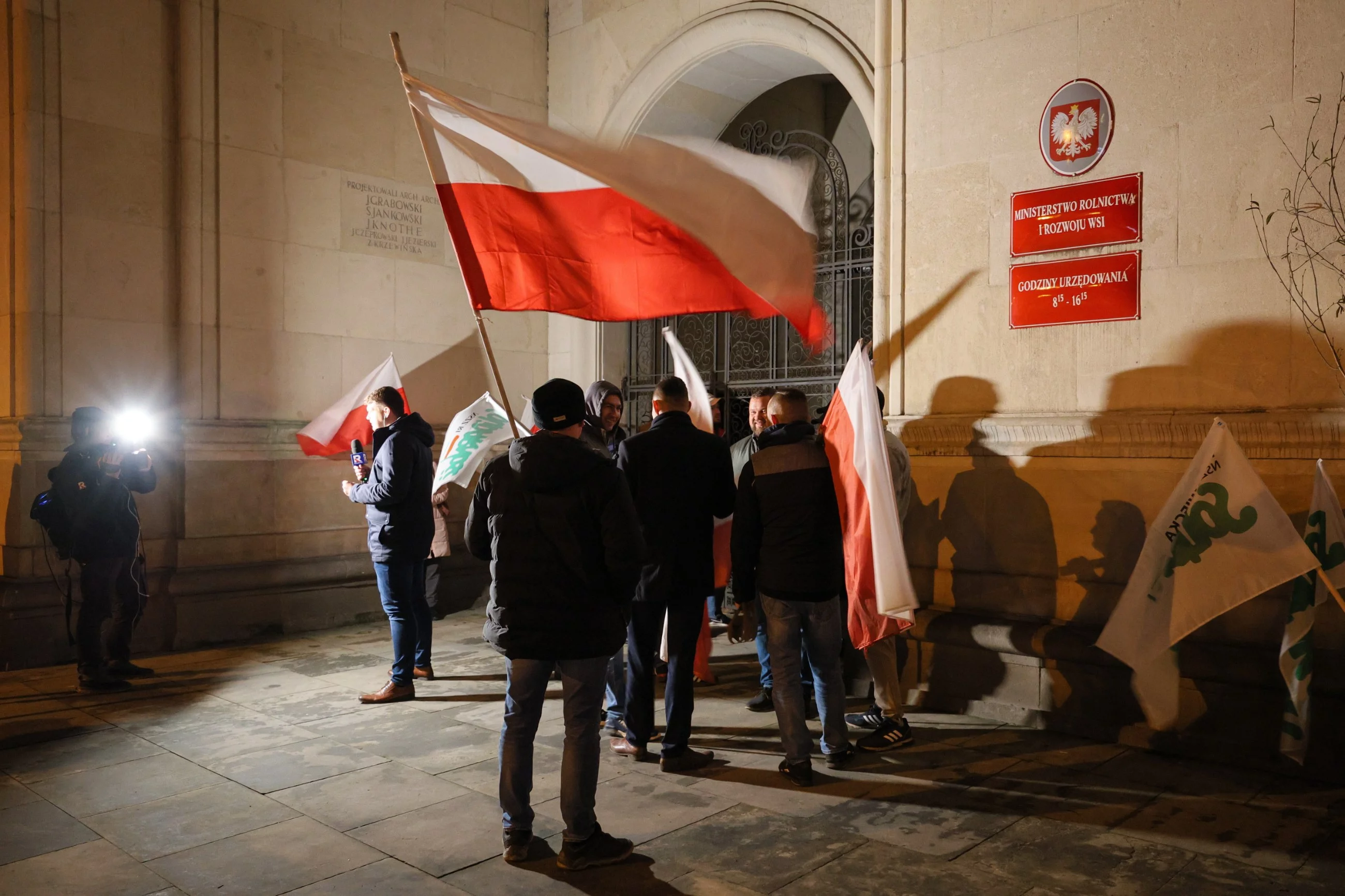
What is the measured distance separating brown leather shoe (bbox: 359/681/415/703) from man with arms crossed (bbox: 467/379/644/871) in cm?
263

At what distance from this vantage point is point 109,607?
274 inches

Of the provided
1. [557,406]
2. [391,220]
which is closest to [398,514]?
[557,406]

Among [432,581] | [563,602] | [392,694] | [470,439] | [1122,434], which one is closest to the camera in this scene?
[563,602]

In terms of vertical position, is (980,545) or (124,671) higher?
(980,545)

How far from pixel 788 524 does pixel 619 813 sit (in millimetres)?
1553

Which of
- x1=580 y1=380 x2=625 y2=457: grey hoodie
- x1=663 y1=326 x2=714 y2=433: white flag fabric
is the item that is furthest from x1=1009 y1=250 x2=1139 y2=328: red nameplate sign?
x1=580 y1=380 x2=625 y2=457: grey hoodie

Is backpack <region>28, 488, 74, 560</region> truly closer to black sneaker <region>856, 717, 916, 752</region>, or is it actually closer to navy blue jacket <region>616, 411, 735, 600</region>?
navy blue jacket <region>616, 411, 735, 600</region>

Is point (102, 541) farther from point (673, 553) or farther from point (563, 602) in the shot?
point (563, 602)

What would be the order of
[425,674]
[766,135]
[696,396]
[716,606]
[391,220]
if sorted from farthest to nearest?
[766,135] → [391,220] → [716,606] → [425,674] → [696,396]

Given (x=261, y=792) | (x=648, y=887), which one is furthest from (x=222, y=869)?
(x=648, y=887)

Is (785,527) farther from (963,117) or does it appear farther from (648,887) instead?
(963,117)

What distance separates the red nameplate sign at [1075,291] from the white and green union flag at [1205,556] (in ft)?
3.63

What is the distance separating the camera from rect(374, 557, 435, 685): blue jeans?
6547 mm

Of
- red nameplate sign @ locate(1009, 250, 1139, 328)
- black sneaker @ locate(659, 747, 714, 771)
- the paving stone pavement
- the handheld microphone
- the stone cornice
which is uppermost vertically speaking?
red nameplate sign @ locate(1009, 250, 1139, 328)
